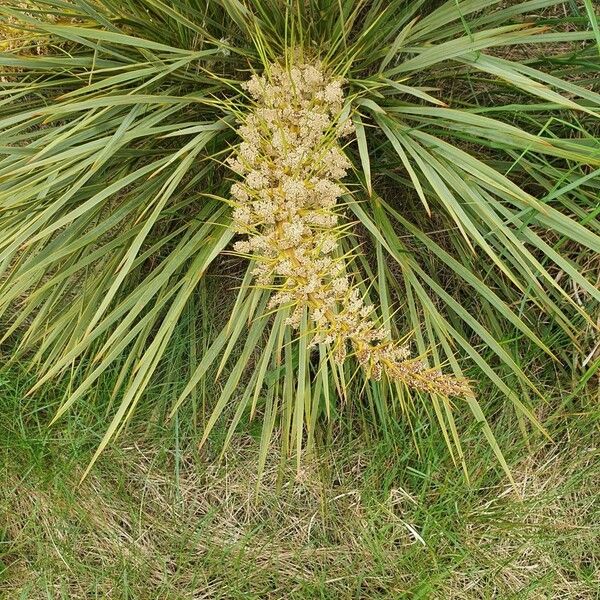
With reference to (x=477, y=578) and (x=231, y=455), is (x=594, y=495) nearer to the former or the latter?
(x=477, y=578)

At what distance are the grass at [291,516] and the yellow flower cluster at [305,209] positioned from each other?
635mm

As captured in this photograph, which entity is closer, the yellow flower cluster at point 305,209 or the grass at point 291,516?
the yellow flower cluster at point 305,209

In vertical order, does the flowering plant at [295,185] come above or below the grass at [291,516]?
above

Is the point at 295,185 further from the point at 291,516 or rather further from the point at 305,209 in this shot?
the point at 291,516

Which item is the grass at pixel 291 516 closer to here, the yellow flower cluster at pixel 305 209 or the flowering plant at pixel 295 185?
the flowering plant at pixel 295 185

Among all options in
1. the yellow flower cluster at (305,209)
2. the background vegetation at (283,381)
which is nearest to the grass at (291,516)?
the background vegetation at (283,381)

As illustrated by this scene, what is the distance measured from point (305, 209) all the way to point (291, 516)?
33.0 inches

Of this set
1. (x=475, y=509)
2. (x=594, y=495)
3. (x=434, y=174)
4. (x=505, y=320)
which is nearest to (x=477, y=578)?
(x=475, y=509)

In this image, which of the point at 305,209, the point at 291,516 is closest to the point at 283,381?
the point at 291,516

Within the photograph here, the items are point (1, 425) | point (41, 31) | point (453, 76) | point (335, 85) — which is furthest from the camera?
point (1, 425)

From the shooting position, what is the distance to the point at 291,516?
65.3 inches

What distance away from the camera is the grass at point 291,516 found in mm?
1600

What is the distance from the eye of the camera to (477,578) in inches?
62.9

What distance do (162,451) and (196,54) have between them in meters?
0.89
